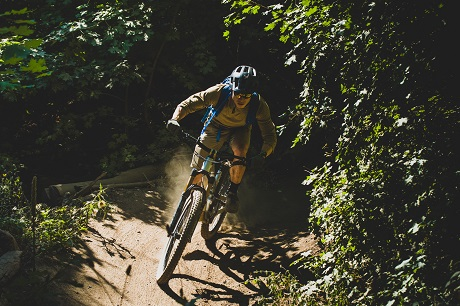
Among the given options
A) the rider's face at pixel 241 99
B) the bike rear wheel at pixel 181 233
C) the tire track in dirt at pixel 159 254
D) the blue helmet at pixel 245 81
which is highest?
the blue helmet at pixel 245 81

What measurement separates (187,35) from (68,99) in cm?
294

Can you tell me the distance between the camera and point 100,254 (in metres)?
5.80

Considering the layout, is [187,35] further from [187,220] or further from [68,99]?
[187,220]

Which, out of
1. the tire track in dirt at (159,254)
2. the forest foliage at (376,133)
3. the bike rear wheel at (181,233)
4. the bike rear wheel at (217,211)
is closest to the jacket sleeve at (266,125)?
the bike rear wheel at (217,211)

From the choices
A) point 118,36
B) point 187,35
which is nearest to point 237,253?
point 118,36

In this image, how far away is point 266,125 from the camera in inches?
233

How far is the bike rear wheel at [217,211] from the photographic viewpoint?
20.1ft

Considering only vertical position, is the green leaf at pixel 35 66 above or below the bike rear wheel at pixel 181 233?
above

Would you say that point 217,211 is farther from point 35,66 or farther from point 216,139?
point 35,66

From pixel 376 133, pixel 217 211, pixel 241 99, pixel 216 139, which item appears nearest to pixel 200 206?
pixel 216 139

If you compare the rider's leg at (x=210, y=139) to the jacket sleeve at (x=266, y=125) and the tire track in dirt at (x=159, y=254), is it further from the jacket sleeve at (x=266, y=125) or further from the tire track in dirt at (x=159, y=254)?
the tire track in dirt at (x=159, y=254)

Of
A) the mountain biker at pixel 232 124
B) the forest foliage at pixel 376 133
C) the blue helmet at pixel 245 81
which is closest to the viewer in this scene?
the forest foliage at pixel 376 133

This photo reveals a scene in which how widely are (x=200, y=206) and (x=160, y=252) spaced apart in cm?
126

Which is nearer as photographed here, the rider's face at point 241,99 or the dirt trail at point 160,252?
the dirt trail at point 160,252
